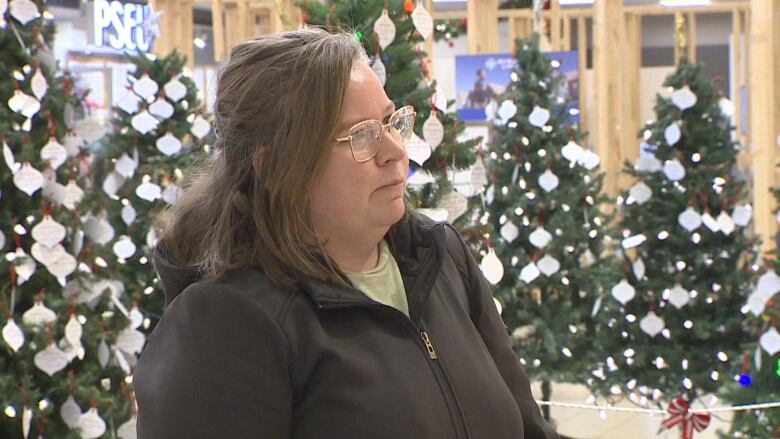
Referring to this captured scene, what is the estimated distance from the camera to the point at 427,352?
155cm

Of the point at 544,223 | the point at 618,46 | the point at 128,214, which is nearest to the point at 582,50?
the point at 618,46

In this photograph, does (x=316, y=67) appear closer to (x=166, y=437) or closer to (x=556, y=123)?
(x=166, y=437)

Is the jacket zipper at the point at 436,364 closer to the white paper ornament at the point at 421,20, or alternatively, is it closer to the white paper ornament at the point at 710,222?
the white paper ornament at the point at 421,20

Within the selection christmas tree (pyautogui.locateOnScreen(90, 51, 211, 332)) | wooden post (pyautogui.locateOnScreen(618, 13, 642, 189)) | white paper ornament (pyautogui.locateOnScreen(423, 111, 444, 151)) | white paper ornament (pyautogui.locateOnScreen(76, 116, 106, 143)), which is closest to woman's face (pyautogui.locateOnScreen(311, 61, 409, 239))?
white paper ornament (pyautogui.locateOnScreen(423, 111, 444, 151))

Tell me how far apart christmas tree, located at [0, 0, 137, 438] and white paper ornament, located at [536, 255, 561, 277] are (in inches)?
103

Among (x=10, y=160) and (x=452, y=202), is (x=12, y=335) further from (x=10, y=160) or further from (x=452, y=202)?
(x=452, y=202)

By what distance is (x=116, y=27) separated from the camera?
8.77 m

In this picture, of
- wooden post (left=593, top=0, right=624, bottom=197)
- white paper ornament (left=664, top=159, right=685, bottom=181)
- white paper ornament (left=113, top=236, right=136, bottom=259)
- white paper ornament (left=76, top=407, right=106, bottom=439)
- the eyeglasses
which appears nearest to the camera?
the eyeglasses

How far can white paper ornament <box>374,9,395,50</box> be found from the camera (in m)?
3.41

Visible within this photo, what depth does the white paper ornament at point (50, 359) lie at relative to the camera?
12.2 feet

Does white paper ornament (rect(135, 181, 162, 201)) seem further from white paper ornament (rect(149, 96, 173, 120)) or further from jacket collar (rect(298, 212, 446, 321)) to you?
jacket collar (rect(298, 212, 446, 321))

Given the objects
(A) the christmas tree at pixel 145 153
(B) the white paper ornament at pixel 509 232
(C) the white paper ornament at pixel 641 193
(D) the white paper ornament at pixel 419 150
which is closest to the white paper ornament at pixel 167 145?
(A) the christmas tree at pixel 145 153

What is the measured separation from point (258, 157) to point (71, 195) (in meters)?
2.59

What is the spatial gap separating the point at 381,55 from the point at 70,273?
4.55 feet
